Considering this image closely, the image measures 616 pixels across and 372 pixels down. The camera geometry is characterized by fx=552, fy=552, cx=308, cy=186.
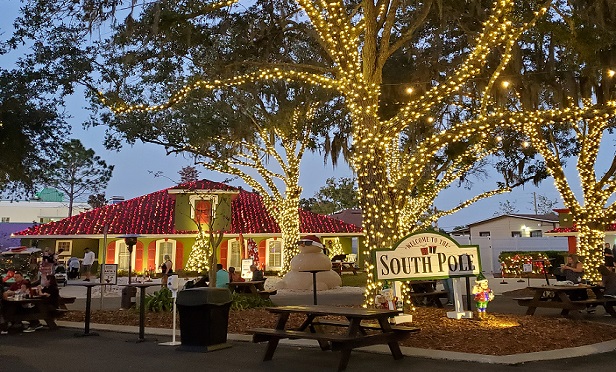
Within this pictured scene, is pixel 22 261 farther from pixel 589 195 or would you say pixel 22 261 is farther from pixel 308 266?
pixel 589 195

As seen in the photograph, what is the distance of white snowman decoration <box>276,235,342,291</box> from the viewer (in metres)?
18.5

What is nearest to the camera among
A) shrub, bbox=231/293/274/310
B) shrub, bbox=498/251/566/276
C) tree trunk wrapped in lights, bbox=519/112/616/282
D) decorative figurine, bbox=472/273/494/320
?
decorative figurine, bbox=472/273/494/320

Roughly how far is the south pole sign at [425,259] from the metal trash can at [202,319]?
2.88 metres

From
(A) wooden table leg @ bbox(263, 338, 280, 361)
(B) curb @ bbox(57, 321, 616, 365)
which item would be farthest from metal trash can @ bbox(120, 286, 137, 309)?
(A) wooden table leg @ bbox(263, 338, 280, 361)

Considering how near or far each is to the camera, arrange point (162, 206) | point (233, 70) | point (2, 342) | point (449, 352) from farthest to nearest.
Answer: point (162, 206) < point (233, 70) < point (2, 342) < point (449, 352)

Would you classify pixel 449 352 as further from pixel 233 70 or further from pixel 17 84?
pixel 17 84

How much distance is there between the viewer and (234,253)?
28.8 m

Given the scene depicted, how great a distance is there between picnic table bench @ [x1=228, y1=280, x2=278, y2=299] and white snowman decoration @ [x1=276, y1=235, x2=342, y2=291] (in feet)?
10.4

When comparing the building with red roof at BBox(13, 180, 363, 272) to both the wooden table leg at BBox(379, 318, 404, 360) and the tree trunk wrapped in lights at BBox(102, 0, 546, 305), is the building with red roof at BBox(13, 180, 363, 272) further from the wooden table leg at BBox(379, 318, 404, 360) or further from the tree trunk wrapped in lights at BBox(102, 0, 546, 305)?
the wooden table leg at BBox(379, 318, 404, 360)

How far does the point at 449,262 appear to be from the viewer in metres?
9.82

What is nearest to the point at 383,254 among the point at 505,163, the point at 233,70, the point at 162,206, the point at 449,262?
the point at 449,262

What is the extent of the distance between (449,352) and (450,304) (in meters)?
7.58

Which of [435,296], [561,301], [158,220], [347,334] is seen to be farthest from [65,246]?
[347,334]

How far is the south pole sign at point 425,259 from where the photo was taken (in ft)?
31.1
